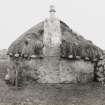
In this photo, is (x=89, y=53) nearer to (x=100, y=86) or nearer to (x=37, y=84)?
(x=100, y=86)

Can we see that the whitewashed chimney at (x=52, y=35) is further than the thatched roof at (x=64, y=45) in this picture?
No

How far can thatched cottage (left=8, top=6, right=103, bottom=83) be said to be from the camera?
51.7 ft

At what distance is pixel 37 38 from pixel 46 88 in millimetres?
3214

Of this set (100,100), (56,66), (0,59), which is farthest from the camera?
(0,59)

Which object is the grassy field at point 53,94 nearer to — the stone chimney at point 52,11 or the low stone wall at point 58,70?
the low stone wall at point 58,70

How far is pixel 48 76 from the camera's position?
15.8 meters

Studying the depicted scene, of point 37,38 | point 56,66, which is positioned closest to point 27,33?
point 37,38

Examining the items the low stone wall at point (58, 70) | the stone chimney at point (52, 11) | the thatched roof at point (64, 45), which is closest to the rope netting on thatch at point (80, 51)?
the thatched roof at point (64, 45)

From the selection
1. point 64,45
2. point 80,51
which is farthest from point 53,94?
point 80,51

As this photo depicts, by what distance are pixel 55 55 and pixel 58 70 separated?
88 cm

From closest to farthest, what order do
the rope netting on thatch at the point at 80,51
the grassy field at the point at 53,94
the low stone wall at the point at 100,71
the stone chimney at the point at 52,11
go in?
the grassy field at the point at 53,94
the rope netting on thatch at the point at 80,51
the stone chimney at the point at 52,11
the low stone wall at the point at 100,71

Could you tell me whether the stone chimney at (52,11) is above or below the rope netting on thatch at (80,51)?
above

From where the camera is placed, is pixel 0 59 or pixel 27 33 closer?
pixel 27 33

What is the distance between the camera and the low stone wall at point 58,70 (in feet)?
51.5
